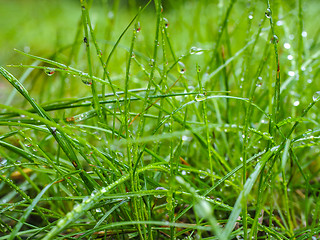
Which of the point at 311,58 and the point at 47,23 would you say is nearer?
the point at 311,58

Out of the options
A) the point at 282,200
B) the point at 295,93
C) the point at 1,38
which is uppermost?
the point at 1,38

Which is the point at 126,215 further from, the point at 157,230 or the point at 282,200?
the point at 282,200

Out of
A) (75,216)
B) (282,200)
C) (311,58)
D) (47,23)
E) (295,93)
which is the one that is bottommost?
(282,200)

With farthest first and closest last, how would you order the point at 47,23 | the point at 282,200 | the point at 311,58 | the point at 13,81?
1. the point at 47,23
2. the point at 311,58
3. the point at 282,200
4. the point at 13,81

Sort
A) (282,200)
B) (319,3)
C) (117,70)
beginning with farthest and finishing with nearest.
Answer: (319,3) < (117,70) < (282,200)

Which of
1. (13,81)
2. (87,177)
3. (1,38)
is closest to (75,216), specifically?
(87,177)

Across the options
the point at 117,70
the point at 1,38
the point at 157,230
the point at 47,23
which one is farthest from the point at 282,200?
the point at 47,23

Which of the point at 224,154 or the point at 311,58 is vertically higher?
the point at 311,58

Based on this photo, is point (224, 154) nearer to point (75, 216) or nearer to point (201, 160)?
point (201, 160)

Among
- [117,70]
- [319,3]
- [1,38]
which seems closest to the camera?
[117,70]
